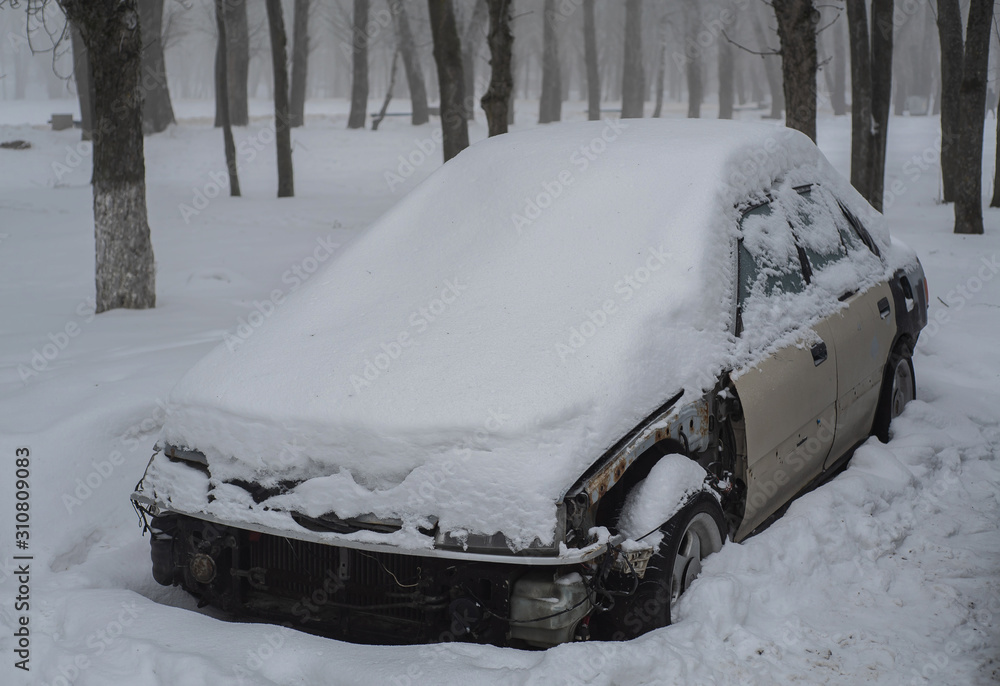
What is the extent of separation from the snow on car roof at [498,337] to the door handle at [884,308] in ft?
3.00

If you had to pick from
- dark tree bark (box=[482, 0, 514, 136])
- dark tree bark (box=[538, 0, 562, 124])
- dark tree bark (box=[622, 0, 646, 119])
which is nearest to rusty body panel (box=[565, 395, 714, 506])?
dark tree bark (box=[482, 0, 514, 136])

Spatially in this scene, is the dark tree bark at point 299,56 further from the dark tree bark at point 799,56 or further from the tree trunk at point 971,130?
the dark tree bark at point 799,56

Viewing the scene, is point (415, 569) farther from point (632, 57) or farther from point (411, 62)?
point (632, 57)

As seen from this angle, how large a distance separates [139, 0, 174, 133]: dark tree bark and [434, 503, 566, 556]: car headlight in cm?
2238

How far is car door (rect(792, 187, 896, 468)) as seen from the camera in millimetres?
4340

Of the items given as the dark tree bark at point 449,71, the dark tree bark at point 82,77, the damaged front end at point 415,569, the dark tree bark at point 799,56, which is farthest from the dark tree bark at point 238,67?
the damaged front end at point 415,569

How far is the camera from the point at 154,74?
23469 mm

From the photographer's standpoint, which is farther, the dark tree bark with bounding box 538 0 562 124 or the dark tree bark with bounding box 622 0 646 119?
the dark tree bark with bounding box 622 0 646 119

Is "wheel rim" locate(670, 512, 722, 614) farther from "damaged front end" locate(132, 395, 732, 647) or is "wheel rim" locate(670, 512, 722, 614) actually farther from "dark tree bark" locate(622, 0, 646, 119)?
"dark tree bark" locate(622, 0, 646, 119)

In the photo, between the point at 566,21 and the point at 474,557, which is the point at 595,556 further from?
the point at 566,21

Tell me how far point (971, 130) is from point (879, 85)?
4.99 feet

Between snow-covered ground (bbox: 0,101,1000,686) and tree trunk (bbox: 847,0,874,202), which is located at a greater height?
tree trunk (bbox: 847,0,874,202)

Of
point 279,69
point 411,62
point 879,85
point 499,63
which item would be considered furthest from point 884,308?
point 411,62

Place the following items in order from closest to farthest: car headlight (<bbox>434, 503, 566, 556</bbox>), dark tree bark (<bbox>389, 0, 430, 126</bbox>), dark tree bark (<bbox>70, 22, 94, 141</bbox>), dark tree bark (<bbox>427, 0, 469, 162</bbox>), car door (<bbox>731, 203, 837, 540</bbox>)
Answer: car headlight (<bbox>434, 503, 566, 556</bbox>) → car door (<bbox>731, 203, 837, 540</bbox>) → dark tree bark (<bbox>427, 0, 469, 162</bbox>) → dark tree bark (<bbox>70, 22, 94, 141</bbox>) → dark tree bark (<bbox>389, 0, 430, 126</bbox>)
